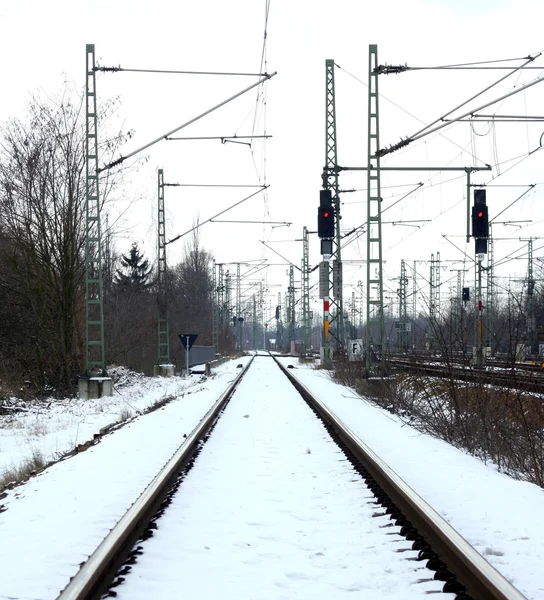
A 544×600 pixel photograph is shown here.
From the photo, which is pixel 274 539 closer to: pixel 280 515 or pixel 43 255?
pixel 280 515

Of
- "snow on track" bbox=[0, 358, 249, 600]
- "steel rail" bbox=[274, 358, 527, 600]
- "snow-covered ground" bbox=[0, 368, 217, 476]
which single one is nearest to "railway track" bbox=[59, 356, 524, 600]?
"steel rail" bbox=[274, 358, 527, 600]

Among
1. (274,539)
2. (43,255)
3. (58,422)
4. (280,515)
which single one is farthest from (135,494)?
(43,255)

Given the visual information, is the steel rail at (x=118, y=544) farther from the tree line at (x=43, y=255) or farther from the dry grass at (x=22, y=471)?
the tree line at (x=43, y=255)

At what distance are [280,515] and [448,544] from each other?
1.79 meters

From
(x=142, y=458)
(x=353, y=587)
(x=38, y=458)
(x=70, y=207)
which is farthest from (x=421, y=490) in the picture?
(x=70, y=207)

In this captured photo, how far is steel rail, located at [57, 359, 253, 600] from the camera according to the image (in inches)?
154

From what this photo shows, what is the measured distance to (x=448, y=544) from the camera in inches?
185

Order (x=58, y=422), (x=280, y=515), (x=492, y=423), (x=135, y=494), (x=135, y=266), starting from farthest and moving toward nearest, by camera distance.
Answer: (x=135, y=266) < (x=58, y=422) < (x=492, y=423) < (x=135, y=494) < (x=280, y=515)

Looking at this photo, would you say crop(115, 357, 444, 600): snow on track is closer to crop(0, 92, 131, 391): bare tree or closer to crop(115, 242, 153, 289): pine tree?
crop(0, 92, 131, 391): bare tree

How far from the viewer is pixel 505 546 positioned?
16.5ft

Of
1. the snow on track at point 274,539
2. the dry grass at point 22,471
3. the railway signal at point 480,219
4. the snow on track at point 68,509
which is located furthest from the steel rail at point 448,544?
the railway signal at point 480,219

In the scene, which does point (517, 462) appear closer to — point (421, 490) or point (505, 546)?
point (421, 490)

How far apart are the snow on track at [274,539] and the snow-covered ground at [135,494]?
0.76 ft

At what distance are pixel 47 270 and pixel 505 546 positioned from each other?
1964 centimetres
